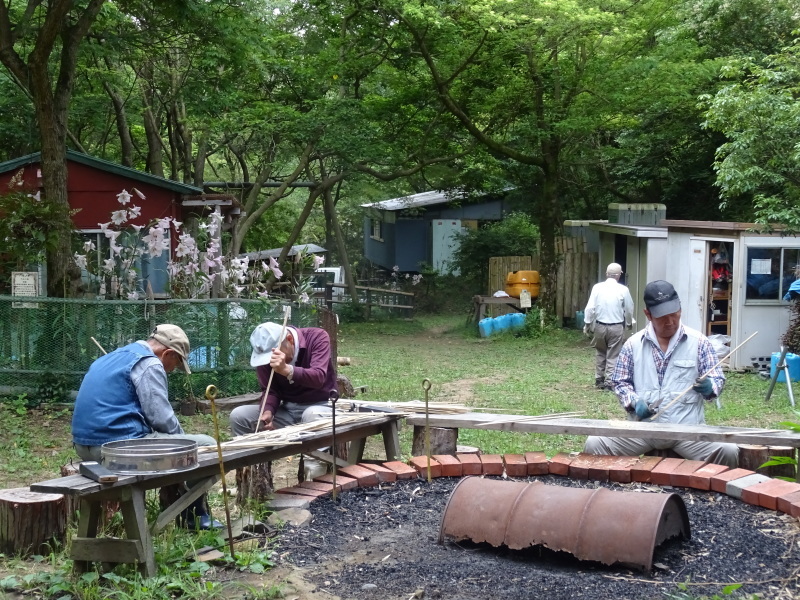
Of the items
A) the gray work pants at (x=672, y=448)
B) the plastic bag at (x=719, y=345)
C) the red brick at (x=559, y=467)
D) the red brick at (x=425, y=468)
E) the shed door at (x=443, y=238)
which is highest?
the shed door at (x=443, y=238)

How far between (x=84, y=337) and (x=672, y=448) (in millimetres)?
7075

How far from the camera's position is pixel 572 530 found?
179 inches

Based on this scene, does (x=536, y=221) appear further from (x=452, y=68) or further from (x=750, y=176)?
(x=750, y=176)

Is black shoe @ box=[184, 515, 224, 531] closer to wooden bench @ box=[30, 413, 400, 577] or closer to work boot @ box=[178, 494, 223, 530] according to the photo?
work boot @ box=[178, 494, 223, 530]

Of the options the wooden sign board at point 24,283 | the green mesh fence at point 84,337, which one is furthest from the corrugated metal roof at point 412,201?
the green mesh fence at point 84,337

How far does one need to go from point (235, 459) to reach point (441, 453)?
1.99 m

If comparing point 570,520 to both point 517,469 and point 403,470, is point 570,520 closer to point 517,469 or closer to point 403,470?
point 517,469

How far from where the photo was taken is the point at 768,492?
5.40 meters

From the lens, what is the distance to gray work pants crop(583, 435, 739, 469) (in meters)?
6.07

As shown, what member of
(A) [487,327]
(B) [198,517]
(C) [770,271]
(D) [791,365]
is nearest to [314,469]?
(B) [198,517]

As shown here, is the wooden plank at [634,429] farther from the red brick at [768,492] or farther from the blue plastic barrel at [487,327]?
the blue plastic barrel at [487,327]

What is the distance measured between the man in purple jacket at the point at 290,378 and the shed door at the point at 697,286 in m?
10.7

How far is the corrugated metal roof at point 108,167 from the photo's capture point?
15.5 metres

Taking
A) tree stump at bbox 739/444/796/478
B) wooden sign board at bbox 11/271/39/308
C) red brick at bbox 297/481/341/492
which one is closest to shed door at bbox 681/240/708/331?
tree stump at bbox 739/444/796/478
